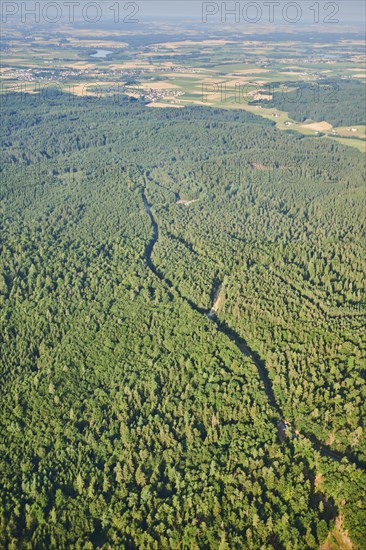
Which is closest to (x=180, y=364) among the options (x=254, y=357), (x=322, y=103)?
(x=254, y=357)

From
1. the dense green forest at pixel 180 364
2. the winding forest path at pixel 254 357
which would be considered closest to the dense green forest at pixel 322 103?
the dense green forest at pixel 180 364

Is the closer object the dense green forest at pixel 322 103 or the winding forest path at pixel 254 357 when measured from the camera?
the winding forest path at pixel 254 357

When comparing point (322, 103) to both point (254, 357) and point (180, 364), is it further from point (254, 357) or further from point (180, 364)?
point (180, 364)

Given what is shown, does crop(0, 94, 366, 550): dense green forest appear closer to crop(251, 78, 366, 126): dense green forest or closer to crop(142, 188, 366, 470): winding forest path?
crop(142, 188, 366, 470): winding forest path

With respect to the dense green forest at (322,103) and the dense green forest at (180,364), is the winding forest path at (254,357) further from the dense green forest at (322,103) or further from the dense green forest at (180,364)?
the dense green forest at (322,103)

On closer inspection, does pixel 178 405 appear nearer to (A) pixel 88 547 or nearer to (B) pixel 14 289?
(A) pixel 88 547

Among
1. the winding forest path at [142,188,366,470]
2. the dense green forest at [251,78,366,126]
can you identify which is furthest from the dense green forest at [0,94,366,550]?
the dense green forest at [251,78,366,126]

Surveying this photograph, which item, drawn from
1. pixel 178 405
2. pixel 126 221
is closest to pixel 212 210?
pixel 126 221
